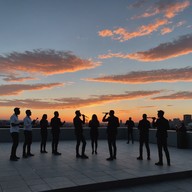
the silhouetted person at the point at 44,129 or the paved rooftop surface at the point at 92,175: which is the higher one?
the silhouetted person at the point at 44,129

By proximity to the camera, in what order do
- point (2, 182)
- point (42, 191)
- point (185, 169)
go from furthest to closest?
point (185, 169) → point (2, 182) → point (42, 191)

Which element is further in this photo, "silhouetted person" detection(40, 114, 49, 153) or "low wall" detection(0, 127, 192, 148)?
"low wall" detection(0, 127, 192, 148)

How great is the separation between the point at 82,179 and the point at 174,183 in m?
2.37

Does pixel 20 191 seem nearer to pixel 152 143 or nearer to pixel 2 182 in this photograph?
pixel 2 182

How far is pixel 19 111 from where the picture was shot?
9180 millimetres

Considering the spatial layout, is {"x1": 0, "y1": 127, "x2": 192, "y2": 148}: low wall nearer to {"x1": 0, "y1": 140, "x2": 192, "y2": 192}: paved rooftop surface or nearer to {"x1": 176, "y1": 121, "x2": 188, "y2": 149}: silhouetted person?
{"x1": 176, "y1": 121, "x2": 188, "y2": 149}: silhouetted person

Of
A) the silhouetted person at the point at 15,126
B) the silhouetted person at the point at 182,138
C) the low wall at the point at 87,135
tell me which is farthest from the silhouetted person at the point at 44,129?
the silhouetted person at the point at 182,138

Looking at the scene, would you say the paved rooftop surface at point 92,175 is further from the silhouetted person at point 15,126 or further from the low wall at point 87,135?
the low wall at point 87,135

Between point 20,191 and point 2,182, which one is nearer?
point 20,191

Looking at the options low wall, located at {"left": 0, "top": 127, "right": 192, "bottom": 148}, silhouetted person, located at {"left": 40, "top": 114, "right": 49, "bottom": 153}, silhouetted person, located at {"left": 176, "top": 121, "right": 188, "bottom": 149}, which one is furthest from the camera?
low wall, located at {"left": 0, "top": 127, "right": 192, "bottom": 148}

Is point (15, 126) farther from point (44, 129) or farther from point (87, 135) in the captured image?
point (87, 135)

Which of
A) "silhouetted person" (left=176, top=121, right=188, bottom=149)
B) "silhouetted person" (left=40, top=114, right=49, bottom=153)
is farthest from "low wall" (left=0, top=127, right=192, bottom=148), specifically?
"silhouetted person" (left=40, top=114, right=49, bottom=153)

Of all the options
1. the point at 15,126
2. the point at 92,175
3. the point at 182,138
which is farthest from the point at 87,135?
the point at 92,175

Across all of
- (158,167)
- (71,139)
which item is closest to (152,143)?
(71,139)
